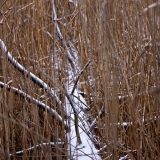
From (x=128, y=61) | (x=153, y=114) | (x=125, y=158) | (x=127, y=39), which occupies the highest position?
(x=127, y=39)

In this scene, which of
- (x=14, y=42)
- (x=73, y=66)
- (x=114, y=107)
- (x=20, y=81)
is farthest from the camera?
(x=73, y=66)

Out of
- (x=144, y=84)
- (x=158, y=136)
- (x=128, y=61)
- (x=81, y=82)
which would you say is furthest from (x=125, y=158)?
(x=81, y=82)

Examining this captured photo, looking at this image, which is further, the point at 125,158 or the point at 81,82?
the point at 81,82

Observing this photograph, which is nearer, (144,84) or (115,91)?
(115,91)

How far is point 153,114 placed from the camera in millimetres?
1220

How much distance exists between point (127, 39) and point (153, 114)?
0.38 meters

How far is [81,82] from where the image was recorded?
1608 mm

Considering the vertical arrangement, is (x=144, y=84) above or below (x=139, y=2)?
below

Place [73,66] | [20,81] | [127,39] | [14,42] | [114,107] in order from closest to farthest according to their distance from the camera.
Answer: [114,107]
[20,81]
[14,42]
[127,39]
[73,66]

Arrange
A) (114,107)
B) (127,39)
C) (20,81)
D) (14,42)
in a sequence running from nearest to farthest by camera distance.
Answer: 1. (114,107)
2. (20,81)
3. (14,42)
4. (127,39)

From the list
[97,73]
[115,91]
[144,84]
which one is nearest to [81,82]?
[97,73]

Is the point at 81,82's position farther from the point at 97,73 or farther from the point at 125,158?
the point at 125,158

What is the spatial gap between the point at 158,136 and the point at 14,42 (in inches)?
26.8

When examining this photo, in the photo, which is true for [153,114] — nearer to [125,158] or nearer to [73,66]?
[125,158]
